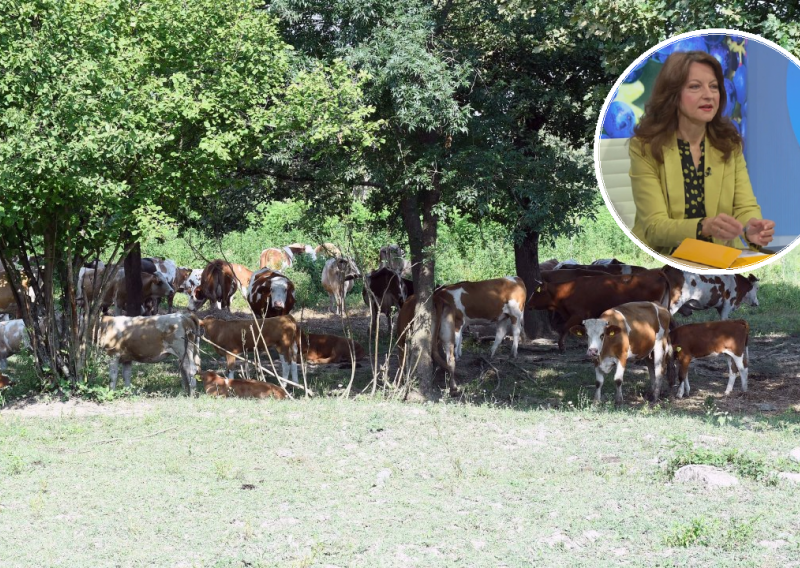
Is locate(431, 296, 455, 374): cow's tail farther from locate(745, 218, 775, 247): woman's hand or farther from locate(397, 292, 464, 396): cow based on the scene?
locate(745, 218, 775, 247): woman's hand

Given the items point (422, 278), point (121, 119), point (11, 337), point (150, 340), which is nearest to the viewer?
point (121, 119)

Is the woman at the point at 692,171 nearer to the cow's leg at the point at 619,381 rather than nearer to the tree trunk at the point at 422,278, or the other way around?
the cow's leg at the point at 619,381

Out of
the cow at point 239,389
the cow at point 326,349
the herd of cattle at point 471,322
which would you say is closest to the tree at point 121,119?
the herd of cattle at point 471,322

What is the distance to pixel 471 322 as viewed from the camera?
59.8 feet

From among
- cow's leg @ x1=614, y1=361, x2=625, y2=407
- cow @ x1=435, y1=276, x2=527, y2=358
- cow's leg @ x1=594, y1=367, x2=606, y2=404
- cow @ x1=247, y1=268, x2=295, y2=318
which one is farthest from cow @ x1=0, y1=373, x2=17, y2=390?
cow's leg @ x1=614, y1=361, x2=625, y2=407

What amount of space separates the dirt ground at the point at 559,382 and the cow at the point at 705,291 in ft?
3.78

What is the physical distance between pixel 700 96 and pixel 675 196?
0.63 m

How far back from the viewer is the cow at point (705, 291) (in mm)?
20078

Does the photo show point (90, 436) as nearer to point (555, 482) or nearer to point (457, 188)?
point (555, 482)

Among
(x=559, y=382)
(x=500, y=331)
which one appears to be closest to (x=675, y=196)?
(x=559, y=382)

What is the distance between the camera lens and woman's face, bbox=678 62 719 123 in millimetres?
5629

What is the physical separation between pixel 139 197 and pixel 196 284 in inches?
605

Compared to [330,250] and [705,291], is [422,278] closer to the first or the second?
[330,250]

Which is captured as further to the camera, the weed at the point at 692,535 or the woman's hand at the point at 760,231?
the weed at the point at 692,535
